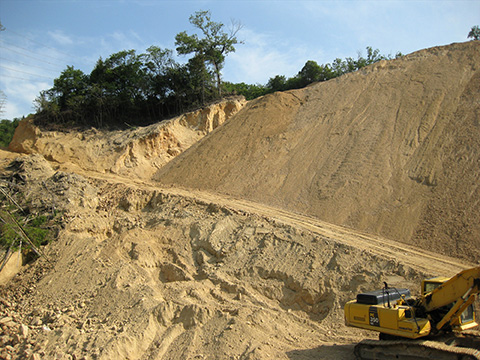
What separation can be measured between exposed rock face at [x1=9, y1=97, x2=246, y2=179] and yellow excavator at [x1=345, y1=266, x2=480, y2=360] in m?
14.6

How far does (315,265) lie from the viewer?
364 inches

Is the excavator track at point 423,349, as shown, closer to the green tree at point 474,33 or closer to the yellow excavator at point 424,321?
the yellow excavator at point 424,321

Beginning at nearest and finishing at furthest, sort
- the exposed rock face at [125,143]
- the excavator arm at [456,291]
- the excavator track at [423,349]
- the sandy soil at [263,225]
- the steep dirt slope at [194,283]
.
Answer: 1. the excavator arm at [456,291]
2. the excavator track at [423,349]
3. the steep dirt slope at [194,283]
4. the sandy soil at [263,225]
5. the exposed rock face at [125,143]

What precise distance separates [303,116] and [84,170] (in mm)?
11250

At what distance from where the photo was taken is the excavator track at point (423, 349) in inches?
221

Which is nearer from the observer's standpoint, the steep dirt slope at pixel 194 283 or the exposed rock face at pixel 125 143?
the steep dirt slope at pixel 194 283

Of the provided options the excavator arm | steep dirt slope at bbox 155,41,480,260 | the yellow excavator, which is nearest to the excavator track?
the yellow excavator

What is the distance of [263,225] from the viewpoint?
11.1 meters

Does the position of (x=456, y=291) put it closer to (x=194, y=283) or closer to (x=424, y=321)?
(x=424, y=321)

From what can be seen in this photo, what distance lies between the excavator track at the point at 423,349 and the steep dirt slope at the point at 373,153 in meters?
4.05

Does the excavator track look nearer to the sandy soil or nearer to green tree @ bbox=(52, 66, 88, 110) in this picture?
the sandy soil

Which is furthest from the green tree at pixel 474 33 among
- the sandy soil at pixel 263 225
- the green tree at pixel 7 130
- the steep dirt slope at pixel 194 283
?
the green tree at pixel 7 130

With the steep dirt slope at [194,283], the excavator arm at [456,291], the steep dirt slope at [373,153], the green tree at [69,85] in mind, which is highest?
the green tree at [69,85]

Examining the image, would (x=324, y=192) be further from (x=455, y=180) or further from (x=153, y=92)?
(x=153, y=92)
